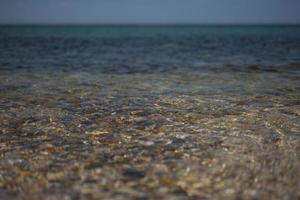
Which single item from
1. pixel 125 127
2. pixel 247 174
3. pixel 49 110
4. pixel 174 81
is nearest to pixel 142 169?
pixel 247 174

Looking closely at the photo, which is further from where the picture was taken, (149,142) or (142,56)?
(142,56)

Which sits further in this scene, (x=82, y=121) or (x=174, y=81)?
(x=174, y=81)

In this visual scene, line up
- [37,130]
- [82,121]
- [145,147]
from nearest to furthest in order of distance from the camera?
1. [145,147]
2. [37,130]
3. [82,121]

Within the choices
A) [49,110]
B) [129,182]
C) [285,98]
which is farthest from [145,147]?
[285,98]

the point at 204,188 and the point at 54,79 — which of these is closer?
the point at 204,188

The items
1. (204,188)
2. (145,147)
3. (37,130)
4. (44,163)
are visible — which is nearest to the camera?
(204,188)

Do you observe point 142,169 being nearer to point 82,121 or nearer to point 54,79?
→ point 82,121

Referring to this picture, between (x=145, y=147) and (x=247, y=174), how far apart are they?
2.07 meters

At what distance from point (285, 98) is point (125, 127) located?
20.3ft

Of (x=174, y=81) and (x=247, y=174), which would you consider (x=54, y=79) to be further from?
(x=247, y=174)

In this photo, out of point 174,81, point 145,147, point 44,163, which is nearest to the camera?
point 44,163

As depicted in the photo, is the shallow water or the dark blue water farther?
the dark blue water

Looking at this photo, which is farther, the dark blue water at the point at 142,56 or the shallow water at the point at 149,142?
the dark blue water at the point at 142,56

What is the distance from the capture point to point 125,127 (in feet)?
26.5
